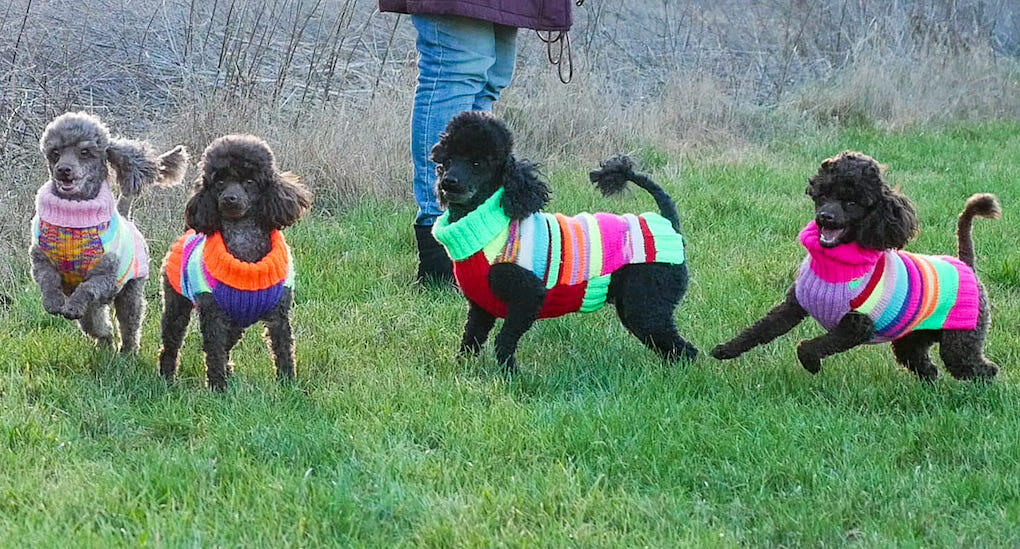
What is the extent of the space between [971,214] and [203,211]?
3177 millimetres

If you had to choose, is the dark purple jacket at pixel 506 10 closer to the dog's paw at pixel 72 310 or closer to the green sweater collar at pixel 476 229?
the green sweater collar at pixel 476 229

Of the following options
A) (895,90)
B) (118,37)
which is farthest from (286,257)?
(895,90)

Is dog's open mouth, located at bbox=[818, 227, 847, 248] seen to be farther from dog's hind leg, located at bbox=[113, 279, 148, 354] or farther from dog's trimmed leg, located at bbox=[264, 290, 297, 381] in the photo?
Result: dog's hind leg, located at bbox=[113, 279, 148, 354]

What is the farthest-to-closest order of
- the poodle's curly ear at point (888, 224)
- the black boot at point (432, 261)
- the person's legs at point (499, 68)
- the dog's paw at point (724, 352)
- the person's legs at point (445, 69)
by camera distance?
the person's legs at point (499, 68)
the black boot at point (432, 261)
the person's legs at point (445, 69)
the dog's paw at point (724, 352)
the poodle's curly ear at point (888, 224)

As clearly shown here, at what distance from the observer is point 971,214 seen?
456 cm

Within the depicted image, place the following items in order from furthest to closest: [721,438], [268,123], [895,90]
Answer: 1. [895,90]
2. [268,123]
3. [721,438]

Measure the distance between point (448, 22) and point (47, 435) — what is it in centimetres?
289

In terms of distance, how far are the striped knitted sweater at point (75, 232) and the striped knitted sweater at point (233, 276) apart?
36cm

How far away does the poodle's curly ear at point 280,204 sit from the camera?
14.0ft

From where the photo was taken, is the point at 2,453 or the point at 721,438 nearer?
the point at 2,453

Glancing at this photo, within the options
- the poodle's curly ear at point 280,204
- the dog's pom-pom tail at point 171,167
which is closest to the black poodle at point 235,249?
the poodle's curly ear at point 280,204

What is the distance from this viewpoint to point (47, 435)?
3725 millimetres

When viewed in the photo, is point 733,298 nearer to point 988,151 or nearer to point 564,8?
point 564,8

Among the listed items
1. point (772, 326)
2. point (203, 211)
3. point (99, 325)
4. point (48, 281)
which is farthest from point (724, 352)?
point (48, 281)
